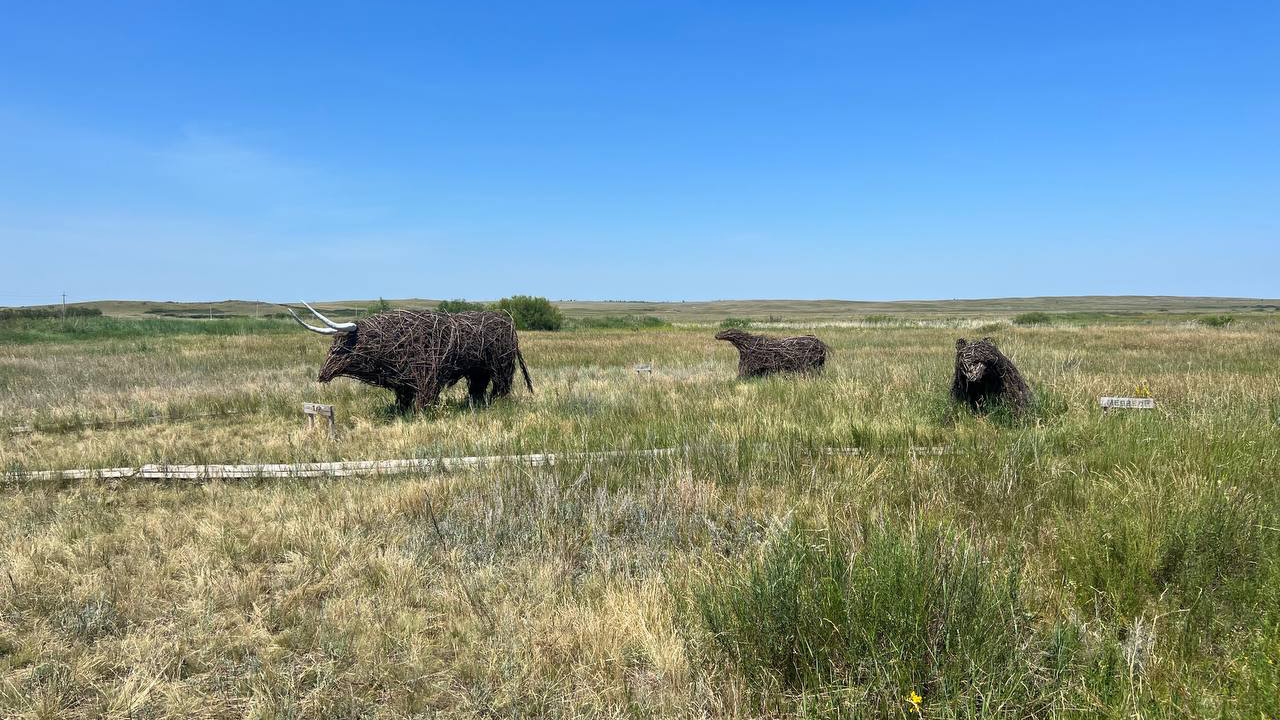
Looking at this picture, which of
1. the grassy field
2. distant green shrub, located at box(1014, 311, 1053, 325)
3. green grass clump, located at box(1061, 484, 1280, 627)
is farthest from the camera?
distant green shrub, located at box(1014, 311, 1053, 325)

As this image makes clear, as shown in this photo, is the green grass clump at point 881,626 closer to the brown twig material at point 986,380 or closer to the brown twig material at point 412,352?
Answer: the brown twig material at point 986,380

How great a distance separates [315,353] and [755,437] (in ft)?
59.1

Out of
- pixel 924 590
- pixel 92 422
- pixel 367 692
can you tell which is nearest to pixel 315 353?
pixel 92 422

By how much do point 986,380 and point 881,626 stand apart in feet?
19.4

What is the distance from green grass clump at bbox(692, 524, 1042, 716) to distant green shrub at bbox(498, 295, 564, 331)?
36833 millimetres

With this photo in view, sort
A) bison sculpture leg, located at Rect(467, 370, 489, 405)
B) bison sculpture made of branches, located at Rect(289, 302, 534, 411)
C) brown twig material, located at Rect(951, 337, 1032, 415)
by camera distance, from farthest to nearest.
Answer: bison sculpture leg, located at Rect(467, 370, 489, 405) → bison sculpture made of branches, located at Rect(289, 302, 534, 411) → brown twig material, located at Rect(951, 337, 1032, 415)

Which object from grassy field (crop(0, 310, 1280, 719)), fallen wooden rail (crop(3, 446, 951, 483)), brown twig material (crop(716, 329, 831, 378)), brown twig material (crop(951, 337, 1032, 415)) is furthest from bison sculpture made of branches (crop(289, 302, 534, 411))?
brown twig material (crop(951, 337, 1032, 415))

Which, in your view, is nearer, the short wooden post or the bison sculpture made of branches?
the short wooden post

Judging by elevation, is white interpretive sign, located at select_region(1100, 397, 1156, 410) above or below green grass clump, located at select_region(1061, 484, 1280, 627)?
above

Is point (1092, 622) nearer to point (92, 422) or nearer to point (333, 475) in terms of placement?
point (333, 475)

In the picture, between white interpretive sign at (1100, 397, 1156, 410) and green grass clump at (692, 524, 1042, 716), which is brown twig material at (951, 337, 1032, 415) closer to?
white interpretive sign at (1100, 397, 1156, 410)

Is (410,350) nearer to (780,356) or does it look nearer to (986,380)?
(780,356)

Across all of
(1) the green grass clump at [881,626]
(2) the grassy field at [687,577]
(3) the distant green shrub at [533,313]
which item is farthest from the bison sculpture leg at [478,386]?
(3) the distant green shrub at [533,313]

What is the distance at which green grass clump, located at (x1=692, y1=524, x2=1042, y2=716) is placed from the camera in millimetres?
2123
